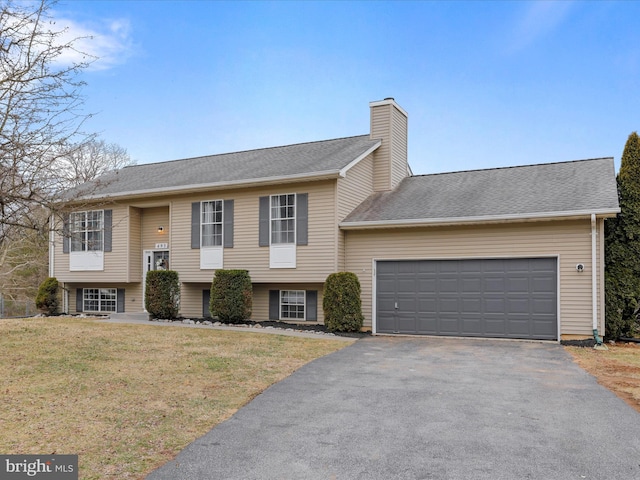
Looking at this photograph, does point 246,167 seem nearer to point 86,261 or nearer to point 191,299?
point 191,299

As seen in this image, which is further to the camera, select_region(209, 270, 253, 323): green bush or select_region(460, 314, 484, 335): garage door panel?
select_region(209, 270, 253, 323): green bush

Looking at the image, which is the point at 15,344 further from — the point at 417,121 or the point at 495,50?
the point at 495,50

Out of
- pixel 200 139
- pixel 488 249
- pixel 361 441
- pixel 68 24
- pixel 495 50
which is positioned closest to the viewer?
pixel 361 441

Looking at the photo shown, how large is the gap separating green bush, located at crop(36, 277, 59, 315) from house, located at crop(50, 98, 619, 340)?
47cm

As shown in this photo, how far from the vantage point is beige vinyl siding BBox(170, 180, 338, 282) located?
46.0ft

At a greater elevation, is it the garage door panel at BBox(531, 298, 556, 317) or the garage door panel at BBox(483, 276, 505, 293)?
the garage door panel at BBox(483, 276, 505, 293)

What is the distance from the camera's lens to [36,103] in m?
7.36

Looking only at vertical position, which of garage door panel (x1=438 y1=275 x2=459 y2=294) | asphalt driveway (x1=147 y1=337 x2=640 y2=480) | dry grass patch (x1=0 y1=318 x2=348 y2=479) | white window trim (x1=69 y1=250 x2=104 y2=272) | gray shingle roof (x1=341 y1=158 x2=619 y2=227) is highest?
gray shingle roof (x1=341 y1=158 x2=619 y2=227)

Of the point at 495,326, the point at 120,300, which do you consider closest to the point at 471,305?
the point at 495,326

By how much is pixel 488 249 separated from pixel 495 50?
8.15 m

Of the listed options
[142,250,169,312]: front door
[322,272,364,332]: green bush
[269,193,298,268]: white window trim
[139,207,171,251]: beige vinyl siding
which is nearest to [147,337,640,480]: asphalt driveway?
[322,272,364,332]: green bush

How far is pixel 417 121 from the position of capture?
60.4 feet

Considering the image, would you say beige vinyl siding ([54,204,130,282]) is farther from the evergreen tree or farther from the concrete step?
the evergreen tree

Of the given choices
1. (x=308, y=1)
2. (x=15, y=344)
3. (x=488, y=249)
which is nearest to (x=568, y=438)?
(x=488, y=249)
